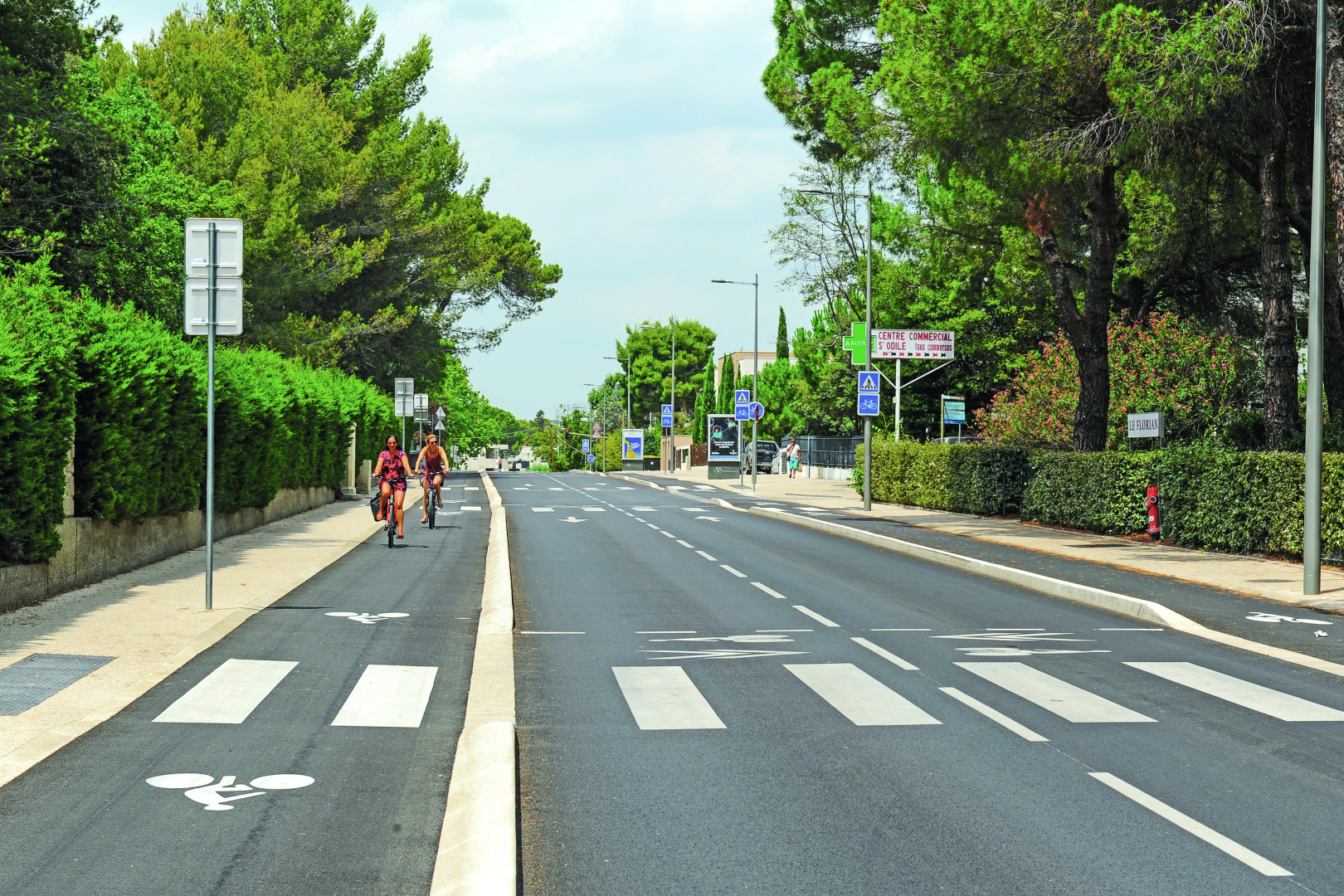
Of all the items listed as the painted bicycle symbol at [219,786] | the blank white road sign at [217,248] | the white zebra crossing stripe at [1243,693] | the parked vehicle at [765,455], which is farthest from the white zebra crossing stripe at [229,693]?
the parked vehicle at [765,455]

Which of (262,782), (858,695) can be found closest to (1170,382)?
(858,695)

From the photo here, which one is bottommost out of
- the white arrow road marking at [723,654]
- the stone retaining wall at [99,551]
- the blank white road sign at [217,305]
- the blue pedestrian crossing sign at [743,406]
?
the white arrow road marking at [723,654]

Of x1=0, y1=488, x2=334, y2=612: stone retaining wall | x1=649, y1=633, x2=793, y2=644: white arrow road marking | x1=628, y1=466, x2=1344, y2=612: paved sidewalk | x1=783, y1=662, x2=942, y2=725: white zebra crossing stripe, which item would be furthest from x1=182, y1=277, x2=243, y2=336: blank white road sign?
x1=628, y1=466, x2=1344, y2=612: paved sidewalk

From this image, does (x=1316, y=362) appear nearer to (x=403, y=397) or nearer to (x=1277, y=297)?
(x=1277, y=297)

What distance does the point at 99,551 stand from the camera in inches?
550

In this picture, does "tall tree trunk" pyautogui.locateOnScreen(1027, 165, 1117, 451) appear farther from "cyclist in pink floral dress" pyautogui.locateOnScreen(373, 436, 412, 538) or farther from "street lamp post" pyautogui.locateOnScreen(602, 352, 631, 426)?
"street lamp post" pyautogui.locateOnScreen(602, 352, 631, 426)

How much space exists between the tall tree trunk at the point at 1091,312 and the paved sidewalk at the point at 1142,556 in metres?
2.56

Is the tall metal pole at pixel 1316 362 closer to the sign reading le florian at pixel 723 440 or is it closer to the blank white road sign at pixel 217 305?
the blank white road sign at pixel 217 305

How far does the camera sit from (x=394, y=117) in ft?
161

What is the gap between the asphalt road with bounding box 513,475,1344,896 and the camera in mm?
5156

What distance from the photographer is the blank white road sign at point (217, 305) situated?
12078 mm

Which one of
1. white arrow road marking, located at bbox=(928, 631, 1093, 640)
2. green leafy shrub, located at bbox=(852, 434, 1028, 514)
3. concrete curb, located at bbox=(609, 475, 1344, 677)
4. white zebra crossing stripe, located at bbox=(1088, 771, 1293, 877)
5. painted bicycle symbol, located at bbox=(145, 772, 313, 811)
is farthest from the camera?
green leafy shrub, located at bbox=(852, 434, 1028, 514)

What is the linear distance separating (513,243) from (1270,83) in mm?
42325

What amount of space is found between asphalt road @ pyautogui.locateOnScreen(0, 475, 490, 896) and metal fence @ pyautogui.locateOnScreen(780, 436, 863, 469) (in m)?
51.4
